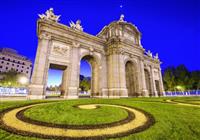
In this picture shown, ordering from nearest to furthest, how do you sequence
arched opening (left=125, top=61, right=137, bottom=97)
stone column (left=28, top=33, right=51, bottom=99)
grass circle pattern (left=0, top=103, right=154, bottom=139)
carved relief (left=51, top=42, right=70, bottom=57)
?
grass circle pattern (left=0, top=103, right=154, bottom=139) < stone column (left=28, top=33, right=51, bottom=99) < carved relief (left=51, top=42, right=70, bottom=57) < arched opening (left=125, top=61, right=137, bottom=97)

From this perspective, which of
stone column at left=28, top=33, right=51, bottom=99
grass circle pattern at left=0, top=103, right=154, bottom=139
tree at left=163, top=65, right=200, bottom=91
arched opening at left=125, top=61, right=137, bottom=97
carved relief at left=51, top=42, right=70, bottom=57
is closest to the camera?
grass circle pattern at left=0, top=103, right=154, bottom=139

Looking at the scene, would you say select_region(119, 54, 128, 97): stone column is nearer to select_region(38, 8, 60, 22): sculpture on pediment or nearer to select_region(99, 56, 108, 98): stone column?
select_region(99, 56, 108, 98): stone column

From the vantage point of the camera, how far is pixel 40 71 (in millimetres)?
17266

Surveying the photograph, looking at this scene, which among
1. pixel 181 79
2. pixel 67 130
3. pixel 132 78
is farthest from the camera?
pixel 181 79

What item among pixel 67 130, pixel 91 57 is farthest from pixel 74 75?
pixel 67 130

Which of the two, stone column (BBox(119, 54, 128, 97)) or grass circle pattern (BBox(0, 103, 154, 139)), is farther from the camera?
stone column (BBox(119, 54, 128, 97))

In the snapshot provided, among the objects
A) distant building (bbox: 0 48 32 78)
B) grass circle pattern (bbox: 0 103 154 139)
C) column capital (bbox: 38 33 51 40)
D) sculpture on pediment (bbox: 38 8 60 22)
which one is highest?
distant building (bbox: 0 48 32 78)

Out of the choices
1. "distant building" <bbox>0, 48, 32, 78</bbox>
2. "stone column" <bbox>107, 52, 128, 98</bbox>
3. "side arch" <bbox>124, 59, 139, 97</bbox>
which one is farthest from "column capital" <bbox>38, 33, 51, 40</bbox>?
"distant building" <bbox>0, 48, 32, 78</bbox>

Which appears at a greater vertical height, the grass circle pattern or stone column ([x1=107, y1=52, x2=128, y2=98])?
stone column ([x1=107, y1=52, x2=128, y2=98])

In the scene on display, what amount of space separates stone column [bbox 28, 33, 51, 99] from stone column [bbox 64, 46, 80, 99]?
3841mm

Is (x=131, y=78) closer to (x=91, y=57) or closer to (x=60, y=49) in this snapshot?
(x=91, y=57)

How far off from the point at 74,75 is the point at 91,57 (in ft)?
21.6

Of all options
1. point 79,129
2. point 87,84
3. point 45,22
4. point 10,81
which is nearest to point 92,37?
point 45,22

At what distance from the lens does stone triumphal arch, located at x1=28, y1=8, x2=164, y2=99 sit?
59.5ft
